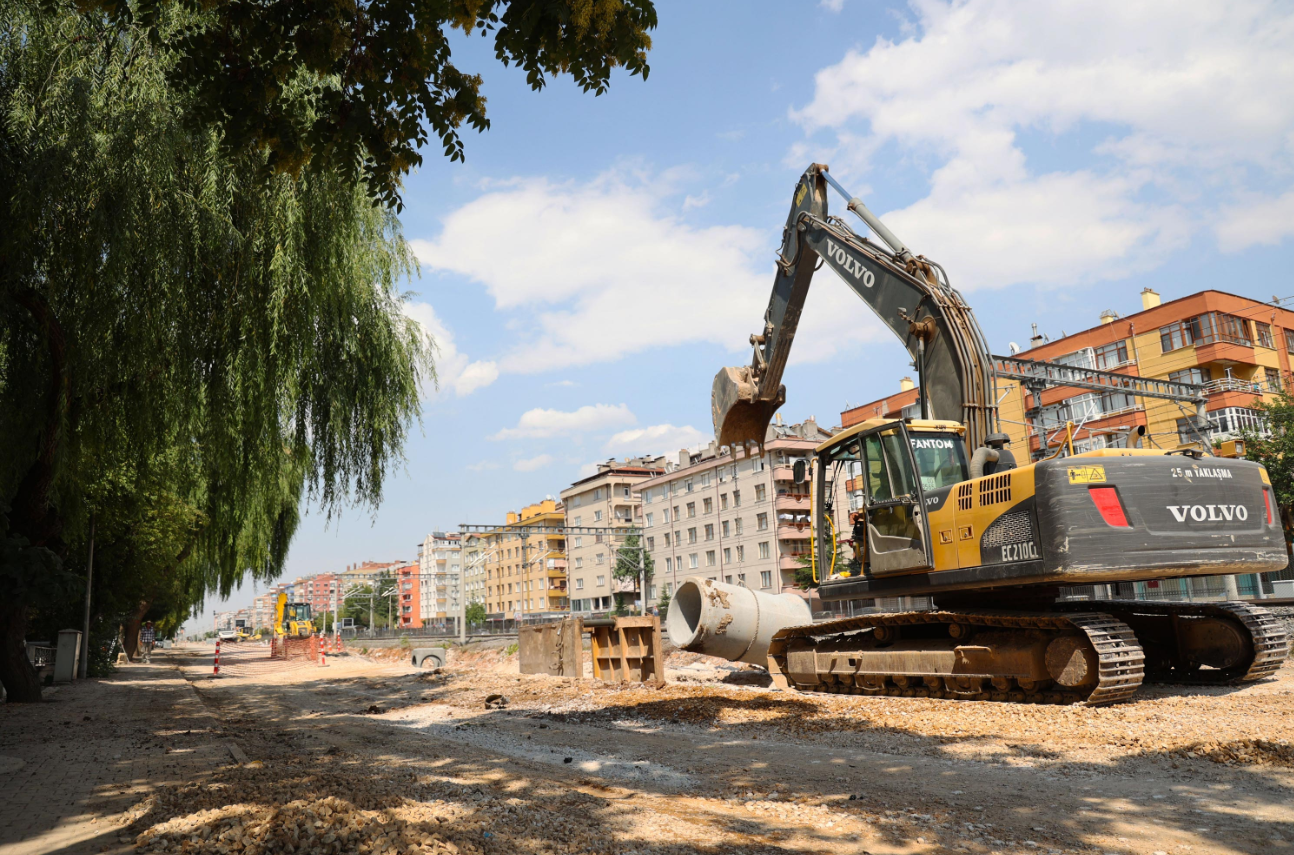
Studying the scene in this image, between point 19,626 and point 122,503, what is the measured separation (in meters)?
7.22

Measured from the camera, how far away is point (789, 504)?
65.6 meters

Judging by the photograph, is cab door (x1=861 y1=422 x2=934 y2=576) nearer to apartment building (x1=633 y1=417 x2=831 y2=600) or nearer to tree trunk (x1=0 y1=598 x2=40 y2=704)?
tree trunk (x1=0 y1=598 x2=40 y2=704)

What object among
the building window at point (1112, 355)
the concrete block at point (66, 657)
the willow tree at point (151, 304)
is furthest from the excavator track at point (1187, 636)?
the building window at point (1112, 355)

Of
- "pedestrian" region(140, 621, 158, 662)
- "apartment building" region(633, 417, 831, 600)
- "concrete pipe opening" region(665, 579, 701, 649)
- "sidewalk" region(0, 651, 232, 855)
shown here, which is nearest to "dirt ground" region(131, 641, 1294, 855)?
"sidewalk" region(0, 651, 232, 855)

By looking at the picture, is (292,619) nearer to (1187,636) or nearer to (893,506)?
(893,506)

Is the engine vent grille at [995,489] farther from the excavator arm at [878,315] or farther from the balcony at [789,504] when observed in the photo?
the balcony at [789,504]

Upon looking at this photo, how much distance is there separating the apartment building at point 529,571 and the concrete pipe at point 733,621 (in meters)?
77.0

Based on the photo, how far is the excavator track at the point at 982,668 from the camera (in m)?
9.11

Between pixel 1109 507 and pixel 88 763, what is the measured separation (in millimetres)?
9696

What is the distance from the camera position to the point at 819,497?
40.0ft

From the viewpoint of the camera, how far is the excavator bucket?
41.7 ft

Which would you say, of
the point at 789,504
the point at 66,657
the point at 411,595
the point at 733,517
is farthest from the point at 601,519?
the point at 411,595

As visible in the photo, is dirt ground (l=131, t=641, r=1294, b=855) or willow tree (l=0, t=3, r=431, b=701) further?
willow tree (l=0, t=3, r=431, b=701)

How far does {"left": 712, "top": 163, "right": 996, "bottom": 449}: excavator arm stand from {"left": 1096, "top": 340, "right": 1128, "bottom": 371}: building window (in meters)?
39.9
